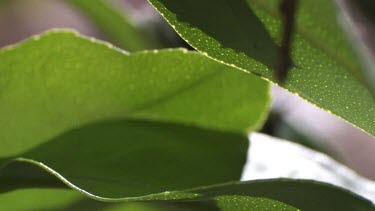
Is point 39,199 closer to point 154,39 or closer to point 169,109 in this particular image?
point 169,109

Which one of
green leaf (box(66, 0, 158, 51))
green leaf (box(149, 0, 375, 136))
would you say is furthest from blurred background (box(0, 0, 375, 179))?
green leaf (box(149, 0, 375, 136))

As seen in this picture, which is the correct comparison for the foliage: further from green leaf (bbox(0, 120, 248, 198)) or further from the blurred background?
the blurred background

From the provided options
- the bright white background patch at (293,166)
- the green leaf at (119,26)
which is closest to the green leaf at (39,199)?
the bright white background patch at (293,166)

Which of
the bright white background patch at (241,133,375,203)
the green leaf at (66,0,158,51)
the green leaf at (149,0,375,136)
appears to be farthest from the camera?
the green leaf at (66,0,158,51)

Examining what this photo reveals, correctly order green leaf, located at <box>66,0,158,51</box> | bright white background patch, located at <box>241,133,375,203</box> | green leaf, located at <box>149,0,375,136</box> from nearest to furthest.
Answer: green leaf, located at <box>149,0,375,136</box>
bright white background patch, located at <box>241,133,375,203</box>
green leaf, located at <box>66,0,158,51</box>

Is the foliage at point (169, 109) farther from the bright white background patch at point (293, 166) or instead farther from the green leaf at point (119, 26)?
the green leaf at point (119, 26)
